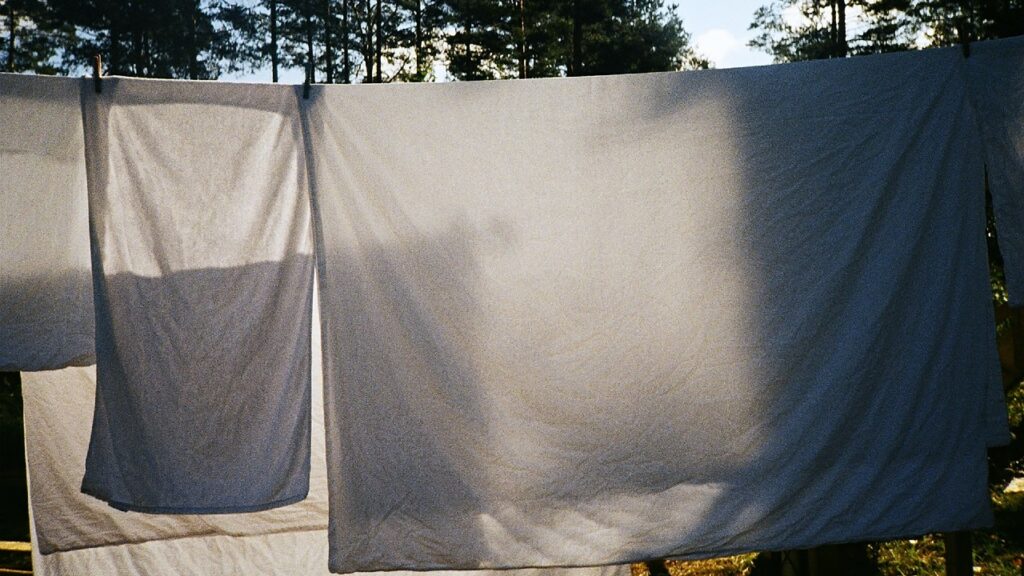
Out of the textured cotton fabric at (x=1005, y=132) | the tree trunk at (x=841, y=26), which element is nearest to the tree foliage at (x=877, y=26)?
the tree trunk at (x=841, y=26)

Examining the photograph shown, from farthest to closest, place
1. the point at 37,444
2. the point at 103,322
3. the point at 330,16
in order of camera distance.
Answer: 1. the point at 330,16
2. the point at 37,444
3. the point at 103,322

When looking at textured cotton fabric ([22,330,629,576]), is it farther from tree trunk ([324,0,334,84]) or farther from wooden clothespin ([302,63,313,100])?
tree trunk ([324,0,334,84])

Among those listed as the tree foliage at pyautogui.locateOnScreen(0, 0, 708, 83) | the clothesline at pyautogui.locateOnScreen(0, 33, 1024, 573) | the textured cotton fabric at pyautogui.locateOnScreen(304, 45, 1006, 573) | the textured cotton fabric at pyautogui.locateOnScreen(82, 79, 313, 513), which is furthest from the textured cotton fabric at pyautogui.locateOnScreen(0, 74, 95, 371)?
the tree foliage at pyautogui.locateOnScreen(0, 0, 708, 83)

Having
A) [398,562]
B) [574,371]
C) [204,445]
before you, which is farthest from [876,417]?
[204,445]

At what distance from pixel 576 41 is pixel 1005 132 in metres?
12.9

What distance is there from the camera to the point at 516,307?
2490mm

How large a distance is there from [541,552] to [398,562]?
1.41ft

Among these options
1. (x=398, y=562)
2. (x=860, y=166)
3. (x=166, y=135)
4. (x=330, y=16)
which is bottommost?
(x=398, y=562)

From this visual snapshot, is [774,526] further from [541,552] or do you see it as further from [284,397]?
[284,397]

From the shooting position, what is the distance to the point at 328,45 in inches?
508

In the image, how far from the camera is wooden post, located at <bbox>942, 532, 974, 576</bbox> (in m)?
2.96

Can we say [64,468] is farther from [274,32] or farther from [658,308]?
[274,32]

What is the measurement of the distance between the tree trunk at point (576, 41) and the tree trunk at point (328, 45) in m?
4.18

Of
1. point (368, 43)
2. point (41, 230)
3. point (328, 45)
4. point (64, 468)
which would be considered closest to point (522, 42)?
point (368, 43)
